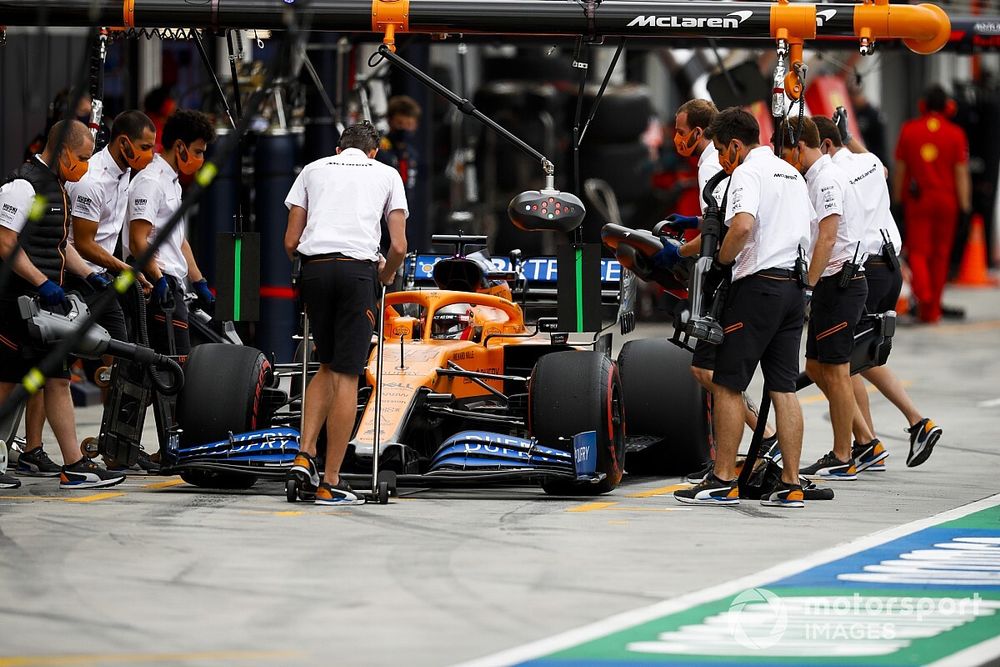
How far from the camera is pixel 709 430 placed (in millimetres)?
10445

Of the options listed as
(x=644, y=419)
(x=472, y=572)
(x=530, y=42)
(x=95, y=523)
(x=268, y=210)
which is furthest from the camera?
(x=268, y=210)

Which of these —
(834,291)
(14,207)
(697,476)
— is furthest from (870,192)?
(14,207)

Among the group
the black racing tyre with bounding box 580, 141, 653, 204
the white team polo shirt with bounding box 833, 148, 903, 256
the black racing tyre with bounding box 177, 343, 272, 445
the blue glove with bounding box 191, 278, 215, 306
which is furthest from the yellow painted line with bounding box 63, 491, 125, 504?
the black racing tyre with bounding box 580, 141, 653, 204

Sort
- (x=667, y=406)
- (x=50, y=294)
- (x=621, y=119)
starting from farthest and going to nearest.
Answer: (x=621, y=119) → (x=667, y=406) → (x=50, y=294)

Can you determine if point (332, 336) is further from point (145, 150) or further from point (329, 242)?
point (145, 150)

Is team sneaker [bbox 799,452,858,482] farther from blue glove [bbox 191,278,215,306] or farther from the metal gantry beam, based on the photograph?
blue glove [bbox 191,278,215,306]

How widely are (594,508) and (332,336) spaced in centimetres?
156

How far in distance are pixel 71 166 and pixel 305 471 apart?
212cm

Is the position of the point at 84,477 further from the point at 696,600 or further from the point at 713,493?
the point at 696,600

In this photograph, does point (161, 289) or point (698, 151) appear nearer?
point (161, 289)

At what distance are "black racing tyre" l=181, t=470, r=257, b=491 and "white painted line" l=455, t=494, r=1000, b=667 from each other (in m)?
3.31

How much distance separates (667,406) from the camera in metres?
10.2

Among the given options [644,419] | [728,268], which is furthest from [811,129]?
[644,419]

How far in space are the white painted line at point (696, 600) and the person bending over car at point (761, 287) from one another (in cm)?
88
